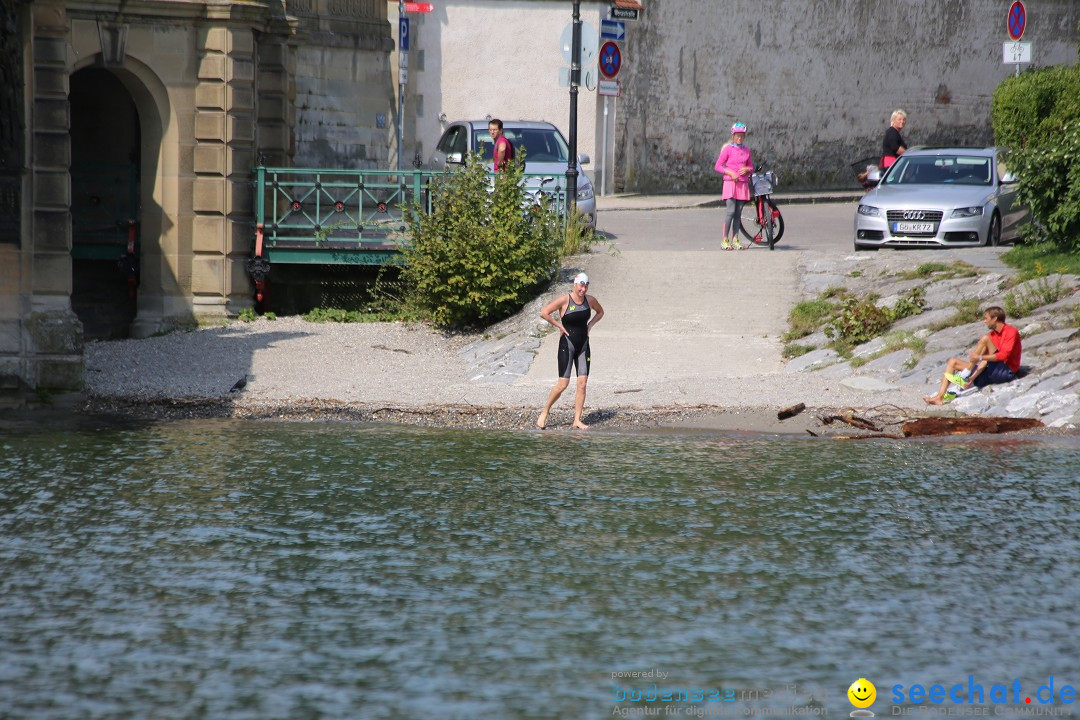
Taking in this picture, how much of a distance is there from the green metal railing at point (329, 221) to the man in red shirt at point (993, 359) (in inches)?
286

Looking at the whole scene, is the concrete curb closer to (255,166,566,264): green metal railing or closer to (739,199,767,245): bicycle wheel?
(739,199,767,245): bicycle wheel

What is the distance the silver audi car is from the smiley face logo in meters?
14.2

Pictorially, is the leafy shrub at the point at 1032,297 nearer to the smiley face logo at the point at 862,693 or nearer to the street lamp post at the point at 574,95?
the street lamp post at the point at 574,95

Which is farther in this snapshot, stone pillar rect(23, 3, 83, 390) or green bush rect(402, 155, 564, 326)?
green bush rect(402, 155, 564, 326)

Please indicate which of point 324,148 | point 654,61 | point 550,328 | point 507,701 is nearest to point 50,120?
point 550,328

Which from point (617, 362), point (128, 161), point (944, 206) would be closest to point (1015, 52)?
point (944, 206)

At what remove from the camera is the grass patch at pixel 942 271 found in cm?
1781

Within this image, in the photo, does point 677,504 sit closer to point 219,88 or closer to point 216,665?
point 216,665

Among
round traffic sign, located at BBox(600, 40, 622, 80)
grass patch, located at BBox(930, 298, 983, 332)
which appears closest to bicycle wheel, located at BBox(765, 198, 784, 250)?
round traffic sign, located at BBox(600, 40, 622, 80)

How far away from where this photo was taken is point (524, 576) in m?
8.38

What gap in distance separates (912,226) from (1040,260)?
2.51 metres

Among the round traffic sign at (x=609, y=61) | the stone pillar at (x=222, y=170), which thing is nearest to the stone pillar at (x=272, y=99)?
the stone pillar at (x=222, y=170)

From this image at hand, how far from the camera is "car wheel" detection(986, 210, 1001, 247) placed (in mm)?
20266

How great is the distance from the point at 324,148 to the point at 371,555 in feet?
59.3
